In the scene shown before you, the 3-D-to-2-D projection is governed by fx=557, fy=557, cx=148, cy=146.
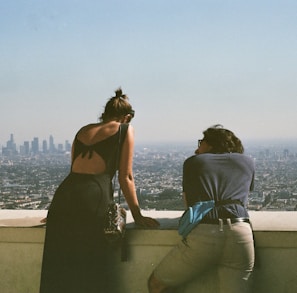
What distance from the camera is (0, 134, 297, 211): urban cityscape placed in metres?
5.85

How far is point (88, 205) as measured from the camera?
3.64 metres

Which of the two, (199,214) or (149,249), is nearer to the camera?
(199,214)

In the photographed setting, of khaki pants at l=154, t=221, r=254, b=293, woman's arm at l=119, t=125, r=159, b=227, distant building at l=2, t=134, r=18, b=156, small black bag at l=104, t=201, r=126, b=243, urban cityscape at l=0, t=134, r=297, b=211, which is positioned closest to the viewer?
khaki pants at l=154, t=221, r=254, b=293

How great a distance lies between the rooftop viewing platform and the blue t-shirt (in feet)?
1.48

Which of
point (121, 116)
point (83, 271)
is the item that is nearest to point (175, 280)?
point (83, 271)

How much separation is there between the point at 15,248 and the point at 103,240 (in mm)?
840

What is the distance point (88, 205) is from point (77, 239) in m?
0.26

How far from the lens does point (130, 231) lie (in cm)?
394

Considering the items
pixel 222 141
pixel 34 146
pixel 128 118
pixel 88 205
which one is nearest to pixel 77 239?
pixel 88 205

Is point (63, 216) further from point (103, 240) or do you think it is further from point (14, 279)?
point (14, 279)

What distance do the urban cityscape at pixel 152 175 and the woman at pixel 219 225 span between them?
207 millimetres

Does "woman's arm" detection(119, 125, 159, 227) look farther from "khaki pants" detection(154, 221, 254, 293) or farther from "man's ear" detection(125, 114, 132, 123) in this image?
"khaki pants" detection(154, 221, 254, 293)

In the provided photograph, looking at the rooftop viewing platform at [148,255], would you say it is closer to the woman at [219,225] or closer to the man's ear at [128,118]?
the woman at [219,225]

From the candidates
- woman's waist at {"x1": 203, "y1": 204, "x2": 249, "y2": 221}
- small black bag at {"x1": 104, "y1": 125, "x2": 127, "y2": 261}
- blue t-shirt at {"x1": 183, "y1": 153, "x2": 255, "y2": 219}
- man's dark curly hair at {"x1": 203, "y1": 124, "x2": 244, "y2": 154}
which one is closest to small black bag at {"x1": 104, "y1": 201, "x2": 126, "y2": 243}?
small black bag at {"x1": 104, "y1": 125, "x2": 127, "y2": 261}
